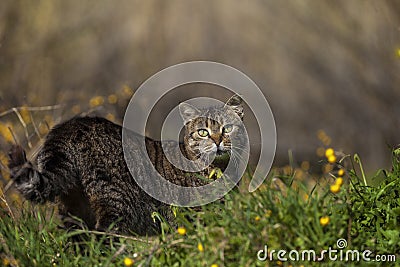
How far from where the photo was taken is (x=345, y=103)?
31.1ft

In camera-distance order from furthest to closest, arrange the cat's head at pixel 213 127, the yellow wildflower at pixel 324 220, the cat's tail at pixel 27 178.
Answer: the cat's head at pixel 213 127 < the cat's tail at pixel 27 178 < the yellow wildflower at pixel 324 220

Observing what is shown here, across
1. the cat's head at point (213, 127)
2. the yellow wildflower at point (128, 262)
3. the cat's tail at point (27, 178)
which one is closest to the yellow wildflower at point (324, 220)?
the yellow wildflower at point (128, 262)

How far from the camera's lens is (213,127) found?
195 inches

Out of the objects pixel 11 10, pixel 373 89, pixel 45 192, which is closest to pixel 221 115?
pixel 45 192

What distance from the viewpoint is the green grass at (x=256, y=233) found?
3183 millimetres

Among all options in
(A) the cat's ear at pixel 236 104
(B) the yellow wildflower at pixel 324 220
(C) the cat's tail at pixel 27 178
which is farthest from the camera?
(A) the cat's ear at pixel 236 104

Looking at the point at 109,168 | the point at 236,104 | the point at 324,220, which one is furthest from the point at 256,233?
the point at 236,104

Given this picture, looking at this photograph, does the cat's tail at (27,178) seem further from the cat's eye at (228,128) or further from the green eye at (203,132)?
the cat's eye at (228,128)

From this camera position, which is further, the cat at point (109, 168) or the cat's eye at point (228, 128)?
the cat's eye at point (228, 128)

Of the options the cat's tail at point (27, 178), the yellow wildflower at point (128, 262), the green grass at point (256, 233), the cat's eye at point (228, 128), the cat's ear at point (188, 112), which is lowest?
the yellow wildflower at point (128, 262)

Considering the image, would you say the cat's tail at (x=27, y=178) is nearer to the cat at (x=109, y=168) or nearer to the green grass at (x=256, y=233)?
the cat at (x=109, y=168)

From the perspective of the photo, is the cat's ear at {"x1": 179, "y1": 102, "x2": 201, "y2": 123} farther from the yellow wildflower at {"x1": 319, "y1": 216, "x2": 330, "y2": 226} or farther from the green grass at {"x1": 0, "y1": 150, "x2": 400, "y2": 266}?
the yellow wildflower at {"x1": 319, "y1": 216, "x2": 330, "y2": 226}

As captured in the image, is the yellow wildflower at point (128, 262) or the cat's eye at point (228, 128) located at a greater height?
the cat's eye at point (228, 128)

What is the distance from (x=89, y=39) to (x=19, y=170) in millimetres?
6521
